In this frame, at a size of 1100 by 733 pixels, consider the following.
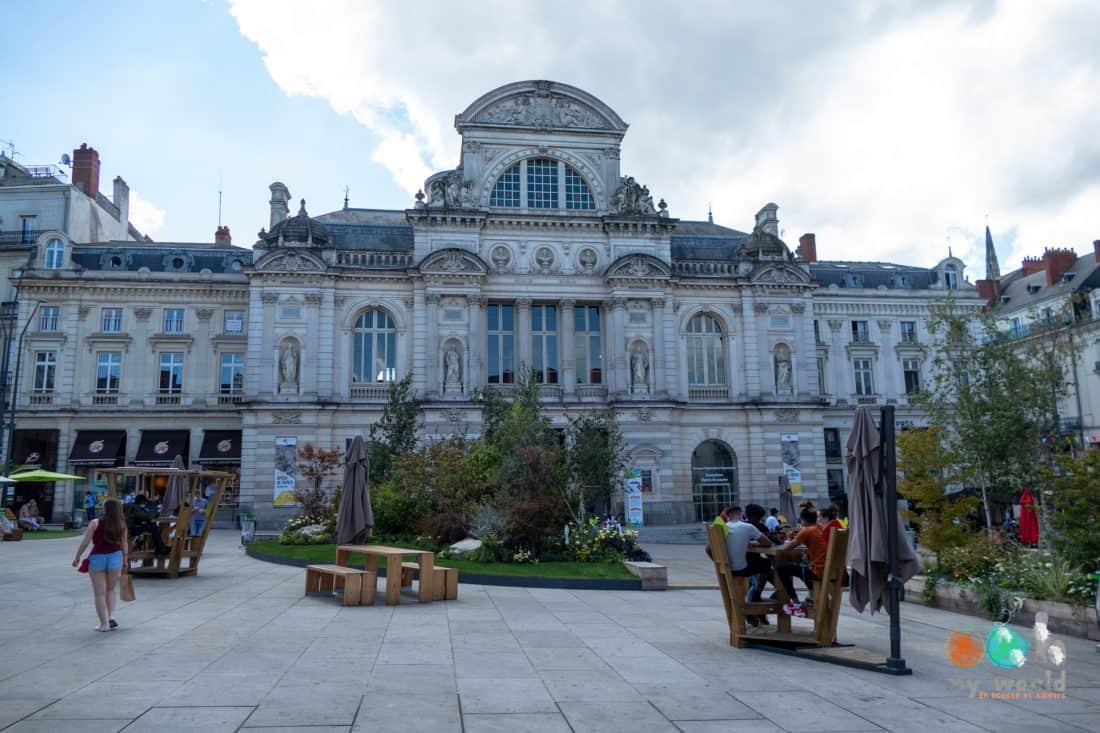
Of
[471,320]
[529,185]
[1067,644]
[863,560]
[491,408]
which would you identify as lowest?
[1067,644]

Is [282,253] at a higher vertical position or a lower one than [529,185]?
lower

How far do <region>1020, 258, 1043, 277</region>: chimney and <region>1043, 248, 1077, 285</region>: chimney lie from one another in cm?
315

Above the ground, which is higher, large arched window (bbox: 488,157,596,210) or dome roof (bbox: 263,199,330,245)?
large arched window (bbox: 488,157,596,210)

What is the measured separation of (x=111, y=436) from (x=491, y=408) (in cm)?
2318

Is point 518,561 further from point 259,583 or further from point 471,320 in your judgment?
point 471,320

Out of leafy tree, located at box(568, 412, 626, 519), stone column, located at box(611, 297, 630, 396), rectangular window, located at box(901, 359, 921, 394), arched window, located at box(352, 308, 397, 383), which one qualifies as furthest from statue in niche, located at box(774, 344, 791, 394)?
arched window, located at box(352, 308, 397, 383)

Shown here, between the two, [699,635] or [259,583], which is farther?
[259,583]

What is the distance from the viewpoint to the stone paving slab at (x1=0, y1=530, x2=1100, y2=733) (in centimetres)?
693

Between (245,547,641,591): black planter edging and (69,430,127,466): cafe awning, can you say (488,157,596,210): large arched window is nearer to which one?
(69,430,127,466): cafe awning

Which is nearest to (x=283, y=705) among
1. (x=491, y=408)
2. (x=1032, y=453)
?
(x=1032, y=453)

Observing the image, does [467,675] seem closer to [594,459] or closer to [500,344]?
[594,459]

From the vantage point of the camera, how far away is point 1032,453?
1970 centimetres

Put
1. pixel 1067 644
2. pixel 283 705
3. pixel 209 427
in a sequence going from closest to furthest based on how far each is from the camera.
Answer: pixel 283 705, pixel 1067 644, pixel 209 427

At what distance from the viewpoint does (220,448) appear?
4150cm
